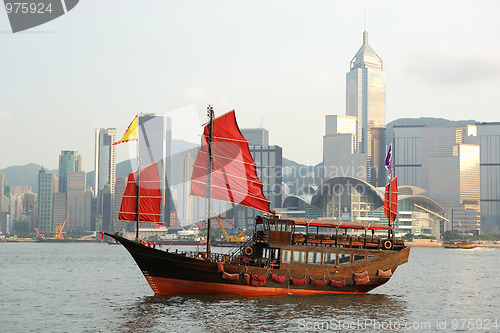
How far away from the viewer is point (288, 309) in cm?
4034

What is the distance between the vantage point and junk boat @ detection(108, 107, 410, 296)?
43625mm

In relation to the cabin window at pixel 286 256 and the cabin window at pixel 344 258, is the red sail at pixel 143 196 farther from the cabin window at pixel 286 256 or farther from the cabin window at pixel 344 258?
the cabin window at pixel 344 258

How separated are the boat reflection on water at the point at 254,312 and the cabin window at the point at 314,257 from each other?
260cm

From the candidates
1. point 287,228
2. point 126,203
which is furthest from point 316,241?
point 126,203

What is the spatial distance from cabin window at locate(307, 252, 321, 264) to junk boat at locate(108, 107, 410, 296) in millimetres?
73

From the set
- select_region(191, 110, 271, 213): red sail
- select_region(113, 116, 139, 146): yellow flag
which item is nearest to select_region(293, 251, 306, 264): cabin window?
select_region(191, 110, 271, 213): red sail

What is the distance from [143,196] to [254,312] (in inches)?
506

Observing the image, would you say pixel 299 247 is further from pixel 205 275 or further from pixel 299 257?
pixel 205 275

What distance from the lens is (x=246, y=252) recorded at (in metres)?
45.2

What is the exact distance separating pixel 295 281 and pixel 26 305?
64.1ft

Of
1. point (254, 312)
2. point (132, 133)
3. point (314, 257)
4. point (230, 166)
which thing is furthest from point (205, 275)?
point (132, 133)

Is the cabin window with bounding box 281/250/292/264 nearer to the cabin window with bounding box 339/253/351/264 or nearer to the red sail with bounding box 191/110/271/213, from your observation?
the cabin window with bounding box 339/253/351/264

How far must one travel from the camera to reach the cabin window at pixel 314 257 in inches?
1784

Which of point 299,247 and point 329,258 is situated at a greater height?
point 299,247
